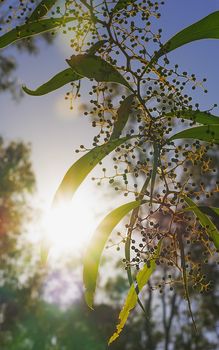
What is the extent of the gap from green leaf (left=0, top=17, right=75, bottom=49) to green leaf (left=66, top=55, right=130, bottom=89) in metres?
0.31

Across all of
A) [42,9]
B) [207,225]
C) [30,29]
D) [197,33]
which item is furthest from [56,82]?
[207,225]

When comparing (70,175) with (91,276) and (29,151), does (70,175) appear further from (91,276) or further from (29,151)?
(29,151)

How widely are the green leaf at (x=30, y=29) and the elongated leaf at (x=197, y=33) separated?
0.57 metres

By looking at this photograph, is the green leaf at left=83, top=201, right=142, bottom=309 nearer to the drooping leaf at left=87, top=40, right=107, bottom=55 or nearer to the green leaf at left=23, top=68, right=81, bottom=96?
the green leaf at left=23, top=68, right=81, bottom=96

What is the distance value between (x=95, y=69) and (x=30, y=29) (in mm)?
497

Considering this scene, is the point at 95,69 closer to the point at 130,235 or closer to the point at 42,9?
the point at 42,9

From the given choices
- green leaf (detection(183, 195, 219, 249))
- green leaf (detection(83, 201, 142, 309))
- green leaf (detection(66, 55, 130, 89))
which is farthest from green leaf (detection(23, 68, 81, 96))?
green leaf (detection(183, 195, 219, 249))

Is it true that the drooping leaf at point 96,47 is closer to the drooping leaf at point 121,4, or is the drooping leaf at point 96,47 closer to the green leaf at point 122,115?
the drooping leaf at point 121,4

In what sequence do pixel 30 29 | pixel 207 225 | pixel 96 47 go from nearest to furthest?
pixel 96 47 → pixel 207 225 → pixel 30 29

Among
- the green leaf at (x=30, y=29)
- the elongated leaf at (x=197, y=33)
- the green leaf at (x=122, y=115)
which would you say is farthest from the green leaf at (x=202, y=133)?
the green leaf at (x=30, y=29)

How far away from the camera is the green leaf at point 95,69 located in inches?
88.1

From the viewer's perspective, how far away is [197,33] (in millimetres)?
2404

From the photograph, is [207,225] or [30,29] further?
[30,29]

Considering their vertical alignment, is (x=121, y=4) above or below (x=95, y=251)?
above
